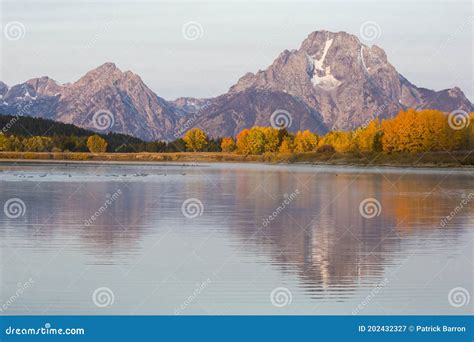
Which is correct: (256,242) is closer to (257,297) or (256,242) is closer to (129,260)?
(129,260)

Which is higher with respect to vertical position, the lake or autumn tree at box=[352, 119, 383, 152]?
autumn tree at box=[352, 119, 383, 152]

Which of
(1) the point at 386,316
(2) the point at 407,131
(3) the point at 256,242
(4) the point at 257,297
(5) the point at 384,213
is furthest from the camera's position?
(2) the point at 407,131

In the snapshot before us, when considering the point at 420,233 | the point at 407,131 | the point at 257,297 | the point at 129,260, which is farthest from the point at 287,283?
the point at 407,131

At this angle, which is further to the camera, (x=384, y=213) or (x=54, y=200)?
(x=54, y=200)

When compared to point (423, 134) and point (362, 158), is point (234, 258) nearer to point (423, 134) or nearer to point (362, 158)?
point (423, 134)

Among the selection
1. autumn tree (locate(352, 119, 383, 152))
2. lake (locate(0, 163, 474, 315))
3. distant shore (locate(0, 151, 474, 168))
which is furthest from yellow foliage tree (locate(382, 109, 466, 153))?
lake (locate(0, 163, 474, 315))

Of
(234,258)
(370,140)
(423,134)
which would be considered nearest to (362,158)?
(370,140)

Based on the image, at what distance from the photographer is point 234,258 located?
76.5ft

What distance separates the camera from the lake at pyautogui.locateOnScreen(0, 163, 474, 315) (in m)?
17.7

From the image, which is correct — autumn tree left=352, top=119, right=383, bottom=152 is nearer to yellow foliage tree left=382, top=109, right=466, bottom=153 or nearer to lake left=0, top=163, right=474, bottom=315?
yellow foliage tree left=382, top=109, right=466, bottom=153

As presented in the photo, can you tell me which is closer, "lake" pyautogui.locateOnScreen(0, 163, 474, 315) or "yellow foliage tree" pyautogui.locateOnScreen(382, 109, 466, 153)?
"lake" pyautogui.locateOnScreen(0, 163, 474, 315)

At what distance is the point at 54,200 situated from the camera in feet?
144

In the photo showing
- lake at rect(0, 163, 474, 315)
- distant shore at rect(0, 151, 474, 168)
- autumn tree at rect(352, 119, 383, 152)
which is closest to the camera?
lake at rect(0, 163, 474, 315)

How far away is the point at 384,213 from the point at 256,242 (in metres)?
12.6
